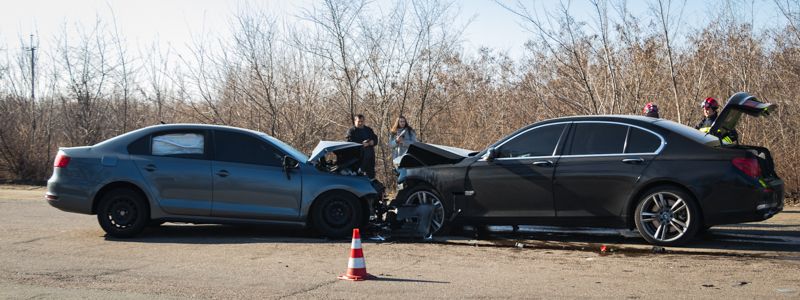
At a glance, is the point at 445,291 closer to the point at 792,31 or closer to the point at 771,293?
the point at 771,293

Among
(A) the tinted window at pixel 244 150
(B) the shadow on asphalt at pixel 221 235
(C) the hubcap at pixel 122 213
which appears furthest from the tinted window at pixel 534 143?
(C) the hubcap at pixel 122 213

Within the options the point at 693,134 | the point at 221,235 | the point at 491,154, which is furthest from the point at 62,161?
the point at 693,134

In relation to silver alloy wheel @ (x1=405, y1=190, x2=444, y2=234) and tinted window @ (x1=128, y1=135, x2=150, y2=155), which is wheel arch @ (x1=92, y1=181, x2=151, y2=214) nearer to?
tinted window @ (x1=128, y1=135, x2=150, y2=155)

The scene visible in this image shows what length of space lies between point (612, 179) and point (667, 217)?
74 cm

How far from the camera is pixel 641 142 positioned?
9.61 m

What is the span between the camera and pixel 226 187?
10.6 metres

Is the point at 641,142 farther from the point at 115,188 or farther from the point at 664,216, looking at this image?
the point at 115,188

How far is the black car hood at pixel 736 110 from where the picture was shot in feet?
32.4

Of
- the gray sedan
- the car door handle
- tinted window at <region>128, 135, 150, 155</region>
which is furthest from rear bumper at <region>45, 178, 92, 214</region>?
the car door handle

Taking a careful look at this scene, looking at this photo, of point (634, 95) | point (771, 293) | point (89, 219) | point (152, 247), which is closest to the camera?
point (771, 293)

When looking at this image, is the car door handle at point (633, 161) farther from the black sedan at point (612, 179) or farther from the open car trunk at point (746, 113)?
the open car trunk at point (746, 113)

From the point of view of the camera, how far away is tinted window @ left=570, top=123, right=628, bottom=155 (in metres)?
9.76

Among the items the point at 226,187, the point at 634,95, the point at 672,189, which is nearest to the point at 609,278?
the point at 672,189

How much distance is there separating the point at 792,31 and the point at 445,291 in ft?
38.2
